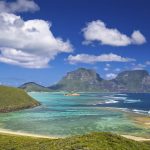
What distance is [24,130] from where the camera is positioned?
12194 centimetres

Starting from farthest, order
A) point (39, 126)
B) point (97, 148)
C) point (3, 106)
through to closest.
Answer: point (3, 106) → point (39, 126) → point (97, 148)

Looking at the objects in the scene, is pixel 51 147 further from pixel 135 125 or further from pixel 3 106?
pixel 3 106

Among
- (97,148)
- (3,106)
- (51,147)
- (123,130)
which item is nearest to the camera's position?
(97,148)

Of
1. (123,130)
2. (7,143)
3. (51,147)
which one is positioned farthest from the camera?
(123,130)

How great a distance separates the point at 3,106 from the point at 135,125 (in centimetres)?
8934

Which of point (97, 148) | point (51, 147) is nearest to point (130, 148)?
point (97, 148)

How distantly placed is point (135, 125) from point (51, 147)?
8714 cm

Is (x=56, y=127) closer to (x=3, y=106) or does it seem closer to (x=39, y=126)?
(x=39, y=126)

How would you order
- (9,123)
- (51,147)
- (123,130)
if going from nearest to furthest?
(51,147) → (123,130) → (9,123)

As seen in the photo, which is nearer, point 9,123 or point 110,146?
point 110,146

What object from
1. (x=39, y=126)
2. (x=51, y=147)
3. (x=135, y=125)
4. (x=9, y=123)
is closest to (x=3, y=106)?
(x=9, y=123)

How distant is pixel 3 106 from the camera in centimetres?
19675

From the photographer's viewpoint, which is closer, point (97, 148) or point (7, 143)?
point (97, 148)

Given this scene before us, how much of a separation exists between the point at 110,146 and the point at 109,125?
3338 inches
